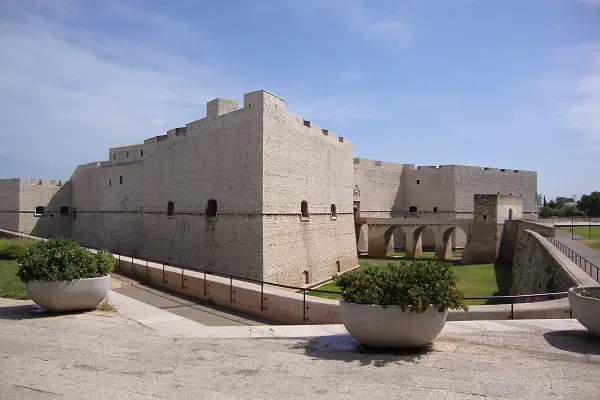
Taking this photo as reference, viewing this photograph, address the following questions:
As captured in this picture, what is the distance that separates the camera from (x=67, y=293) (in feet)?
23.7

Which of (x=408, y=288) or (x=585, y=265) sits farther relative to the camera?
(x=585, y=265)

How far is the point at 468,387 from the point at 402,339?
3.36 feet

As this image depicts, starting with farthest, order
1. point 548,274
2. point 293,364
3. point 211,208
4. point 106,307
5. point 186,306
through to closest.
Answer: point 211,208
point 548,274
point 186,306
point 106,307
point 293,364

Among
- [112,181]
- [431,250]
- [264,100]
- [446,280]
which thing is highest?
[264,100]

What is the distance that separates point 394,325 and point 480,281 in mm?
19047

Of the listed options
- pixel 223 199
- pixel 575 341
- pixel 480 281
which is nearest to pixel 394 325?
pixel 575 341

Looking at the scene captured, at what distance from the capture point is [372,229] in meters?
34.4

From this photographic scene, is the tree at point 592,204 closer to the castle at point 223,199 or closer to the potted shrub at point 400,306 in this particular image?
the castle at point 223,199

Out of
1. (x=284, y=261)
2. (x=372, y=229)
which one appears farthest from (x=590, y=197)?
(x=284, y=261)

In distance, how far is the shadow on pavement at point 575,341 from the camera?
4.89 m

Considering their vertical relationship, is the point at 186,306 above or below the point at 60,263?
below

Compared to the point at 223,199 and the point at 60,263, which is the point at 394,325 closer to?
the point at 60,263

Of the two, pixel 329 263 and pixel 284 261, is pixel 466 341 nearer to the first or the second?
pixel 284 261

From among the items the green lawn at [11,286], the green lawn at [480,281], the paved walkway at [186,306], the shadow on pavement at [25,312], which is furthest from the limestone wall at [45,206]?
the shadow on pavement at [25,312]
